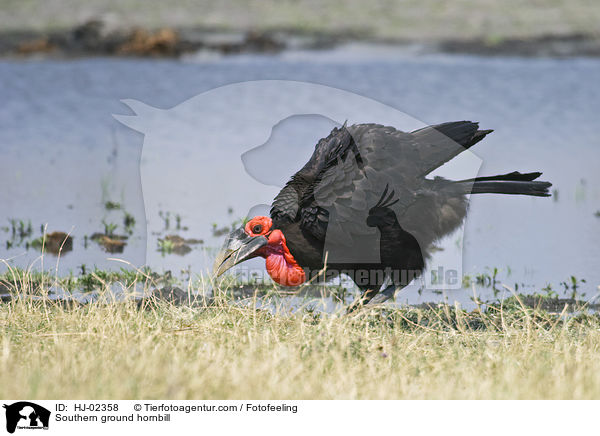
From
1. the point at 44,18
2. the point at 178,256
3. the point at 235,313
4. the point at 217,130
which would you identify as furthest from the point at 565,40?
the point at 235,313

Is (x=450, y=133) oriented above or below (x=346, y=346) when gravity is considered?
above

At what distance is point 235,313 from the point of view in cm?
531

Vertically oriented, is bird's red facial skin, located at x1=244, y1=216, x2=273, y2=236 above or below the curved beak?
above

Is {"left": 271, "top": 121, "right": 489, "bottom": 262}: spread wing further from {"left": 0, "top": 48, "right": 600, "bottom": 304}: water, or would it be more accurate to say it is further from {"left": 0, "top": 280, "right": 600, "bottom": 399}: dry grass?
{"left": 0, "top": 280, "right": 600, "bottom": 399}: dry grass

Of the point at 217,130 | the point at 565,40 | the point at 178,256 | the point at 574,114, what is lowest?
the point at 178,256

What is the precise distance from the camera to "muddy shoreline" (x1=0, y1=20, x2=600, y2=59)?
1622 centimetres

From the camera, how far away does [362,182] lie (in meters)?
5.53

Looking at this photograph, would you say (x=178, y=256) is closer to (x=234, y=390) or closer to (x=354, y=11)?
(x=234, y=390)

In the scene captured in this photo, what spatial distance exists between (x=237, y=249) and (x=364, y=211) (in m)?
0.91

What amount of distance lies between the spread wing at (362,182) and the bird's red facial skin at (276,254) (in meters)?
0.13

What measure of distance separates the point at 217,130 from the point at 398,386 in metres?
7.25
